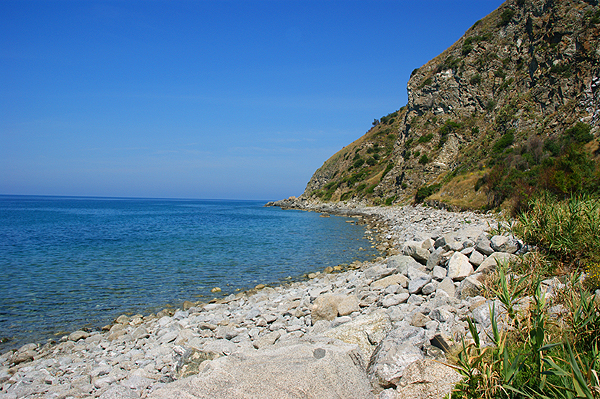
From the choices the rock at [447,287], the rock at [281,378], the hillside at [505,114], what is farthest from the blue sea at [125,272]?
the hillside at [505,114]

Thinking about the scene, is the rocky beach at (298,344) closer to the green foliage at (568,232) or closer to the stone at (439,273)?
the stone at (439,273)

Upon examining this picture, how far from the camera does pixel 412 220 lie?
3056 centimetres

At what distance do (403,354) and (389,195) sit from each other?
51.8 m

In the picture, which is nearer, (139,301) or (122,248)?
(139,301)

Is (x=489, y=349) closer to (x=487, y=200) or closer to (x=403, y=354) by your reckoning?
(x=403, y=354)

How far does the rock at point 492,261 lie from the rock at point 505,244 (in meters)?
0.41

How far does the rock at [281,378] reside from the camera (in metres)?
4.21

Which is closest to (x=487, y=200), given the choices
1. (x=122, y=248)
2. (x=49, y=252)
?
(x=122, y=248)

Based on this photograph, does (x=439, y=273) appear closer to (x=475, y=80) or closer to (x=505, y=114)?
(x=505, y=114)

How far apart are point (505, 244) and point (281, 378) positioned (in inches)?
269

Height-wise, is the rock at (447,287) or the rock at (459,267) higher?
the rock at (459,267)

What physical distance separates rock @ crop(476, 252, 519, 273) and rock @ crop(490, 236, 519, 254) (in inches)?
16.2

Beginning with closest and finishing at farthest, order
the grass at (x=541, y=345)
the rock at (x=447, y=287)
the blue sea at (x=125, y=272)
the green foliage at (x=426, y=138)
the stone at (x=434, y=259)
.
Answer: the grass at (x=541, y=345) → the rock at (x=447, y=287) → the stone at (x=434, y=259) → the blue sea at (x=125, y=272) → the green foliage at (x=426, y=138)

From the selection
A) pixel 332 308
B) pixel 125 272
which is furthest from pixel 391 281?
pixel 125 272
